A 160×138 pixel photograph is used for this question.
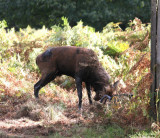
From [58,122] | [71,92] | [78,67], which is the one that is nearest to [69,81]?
[71,92]

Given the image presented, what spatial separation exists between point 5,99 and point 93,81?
283 cm

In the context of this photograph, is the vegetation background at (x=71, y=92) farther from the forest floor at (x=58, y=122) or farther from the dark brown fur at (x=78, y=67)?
the dark brown fur at (x=78, y=67)

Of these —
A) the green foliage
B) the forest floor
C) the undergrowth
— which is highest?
the green foliage

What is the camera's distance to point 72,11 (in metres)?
26.8

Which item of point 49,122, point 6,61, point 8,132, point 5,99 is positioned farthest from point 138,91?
→ point 6,61

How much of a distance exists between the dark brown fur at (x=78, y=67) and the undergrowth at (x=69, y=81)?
0.51 metres

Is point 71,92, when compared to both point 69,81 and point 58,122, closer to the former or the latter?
point 69,81

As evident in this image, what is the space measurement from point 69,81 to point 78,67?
8.58ft

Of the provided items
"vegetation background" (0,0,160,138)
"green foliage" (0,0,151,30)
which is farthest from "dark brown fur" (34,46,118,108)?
"green foliage" (0,0,151,30)

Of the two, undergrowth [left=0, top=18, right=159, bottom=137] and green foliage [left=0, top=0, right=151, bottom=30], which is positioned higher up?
green foliage [left=0, top=0, right=151, bottom=30]

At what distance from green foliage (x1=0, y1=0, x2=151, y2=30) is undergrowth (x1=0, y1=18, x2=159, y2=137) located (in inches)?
504

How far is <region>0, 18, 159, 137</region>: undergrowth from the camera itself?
6574 mm

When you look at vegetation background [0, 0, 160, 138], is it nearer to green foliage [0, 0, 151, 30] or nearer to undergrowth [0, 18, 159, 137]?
undergrowth [0, 18, 159, 137]

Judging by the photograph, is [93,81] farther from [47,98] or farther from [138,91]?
[138,91]
